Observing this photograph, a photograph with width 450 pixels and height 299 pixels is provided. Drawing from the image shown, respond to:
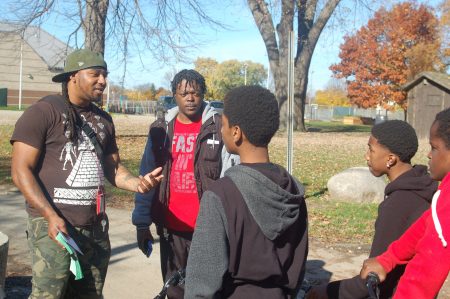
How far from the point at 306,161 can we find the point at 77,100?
43.1 ft

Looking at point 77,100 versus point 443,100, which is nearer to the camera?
point 77,100

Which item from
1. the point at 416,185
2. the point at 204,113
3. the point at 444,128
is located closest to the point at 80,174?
the point at 204,113

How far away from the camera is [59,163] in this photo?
10.5 feet

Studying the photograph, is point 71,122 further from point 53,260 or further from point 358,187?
point 358,187

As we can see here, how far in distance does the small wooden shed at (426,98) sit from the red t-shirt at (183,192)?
24933mm

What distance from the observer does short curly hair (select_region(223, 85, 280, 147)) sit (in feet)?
7.34

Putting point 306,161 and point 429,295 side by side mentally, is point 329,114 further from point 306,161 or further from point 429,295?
point 429,295


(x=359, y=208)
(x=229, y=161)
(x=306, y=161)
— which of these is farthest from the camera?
(x=306, y=161)

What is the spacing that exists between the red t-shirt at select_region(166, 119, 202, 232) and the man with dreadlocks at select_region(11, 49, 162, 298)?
37 centimetres

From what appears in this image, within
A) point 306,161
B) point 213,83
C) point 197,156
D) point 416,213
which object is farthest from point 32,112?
point 213,83

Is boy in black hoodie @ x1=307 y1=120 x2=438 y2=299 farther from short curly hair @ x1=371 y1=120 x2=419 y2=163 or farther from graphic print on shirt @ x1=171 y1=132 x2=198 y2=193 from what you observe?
graphic print on shirt @ x1=171 y1=132 x2=198 y2=193

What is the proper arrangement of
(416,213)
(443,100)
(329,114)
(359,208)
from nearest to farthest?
(416,213)
(359,208)
(443,100)
(329,114)

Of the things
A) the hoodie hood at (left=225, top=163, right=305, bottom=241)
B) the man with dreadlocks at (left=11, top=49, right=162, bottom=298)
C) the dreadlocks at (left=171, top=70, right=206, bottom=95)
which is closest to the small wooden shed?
the dreadlocks at (left=171, top=70, right=206, bottom=95)

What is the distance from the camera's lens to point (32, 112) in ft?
10.3
